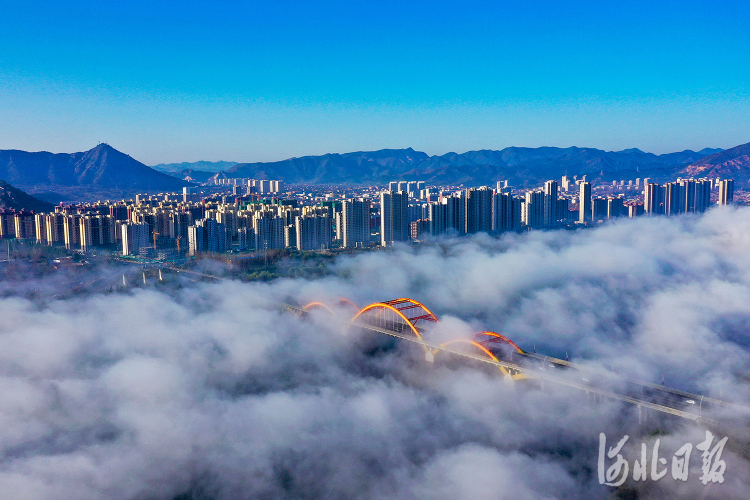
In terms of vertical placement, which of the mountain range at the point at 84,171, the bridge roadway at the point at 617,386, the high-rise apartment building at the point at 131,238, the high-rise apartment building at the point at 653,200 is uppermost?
the mountain range at the point at 84,171

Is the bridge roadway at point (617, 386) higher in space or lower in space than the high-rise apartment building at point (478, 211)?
lower

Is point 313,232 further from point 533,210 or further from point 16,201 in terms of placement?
point 16,201

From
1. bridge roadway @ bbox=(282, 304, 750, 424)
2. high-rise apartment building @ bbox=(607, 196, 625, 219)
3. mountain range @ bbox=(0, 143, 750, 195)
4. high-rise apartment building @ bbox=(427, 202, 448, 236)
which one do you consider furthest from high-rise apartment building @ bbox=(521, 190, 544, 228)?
mountain range @ bbox=(0, 143, 750, 195)

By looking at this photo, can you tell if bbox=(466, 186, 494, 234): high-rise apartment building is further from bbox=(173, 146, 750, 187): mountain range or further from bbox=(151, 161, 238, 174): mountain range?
bbox=(151, 161, 238, 174): mountain range

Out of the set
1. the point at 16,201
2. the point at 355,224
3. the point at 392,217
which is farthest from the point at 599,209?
the point at 16,201

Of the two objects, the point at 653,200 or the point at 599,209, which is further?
the point at 599,209

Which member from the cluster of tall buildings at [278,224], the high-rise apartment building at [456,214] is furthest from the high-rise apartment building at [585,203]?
the high-rise apartment building at [456,214]

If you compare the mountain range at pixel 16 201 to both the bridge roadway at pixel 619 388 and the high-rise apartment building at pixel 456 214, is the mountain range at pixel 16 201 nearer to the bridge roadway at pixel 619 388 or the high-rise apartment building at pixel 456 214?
the high-rise apartment building at pixel 456 214
